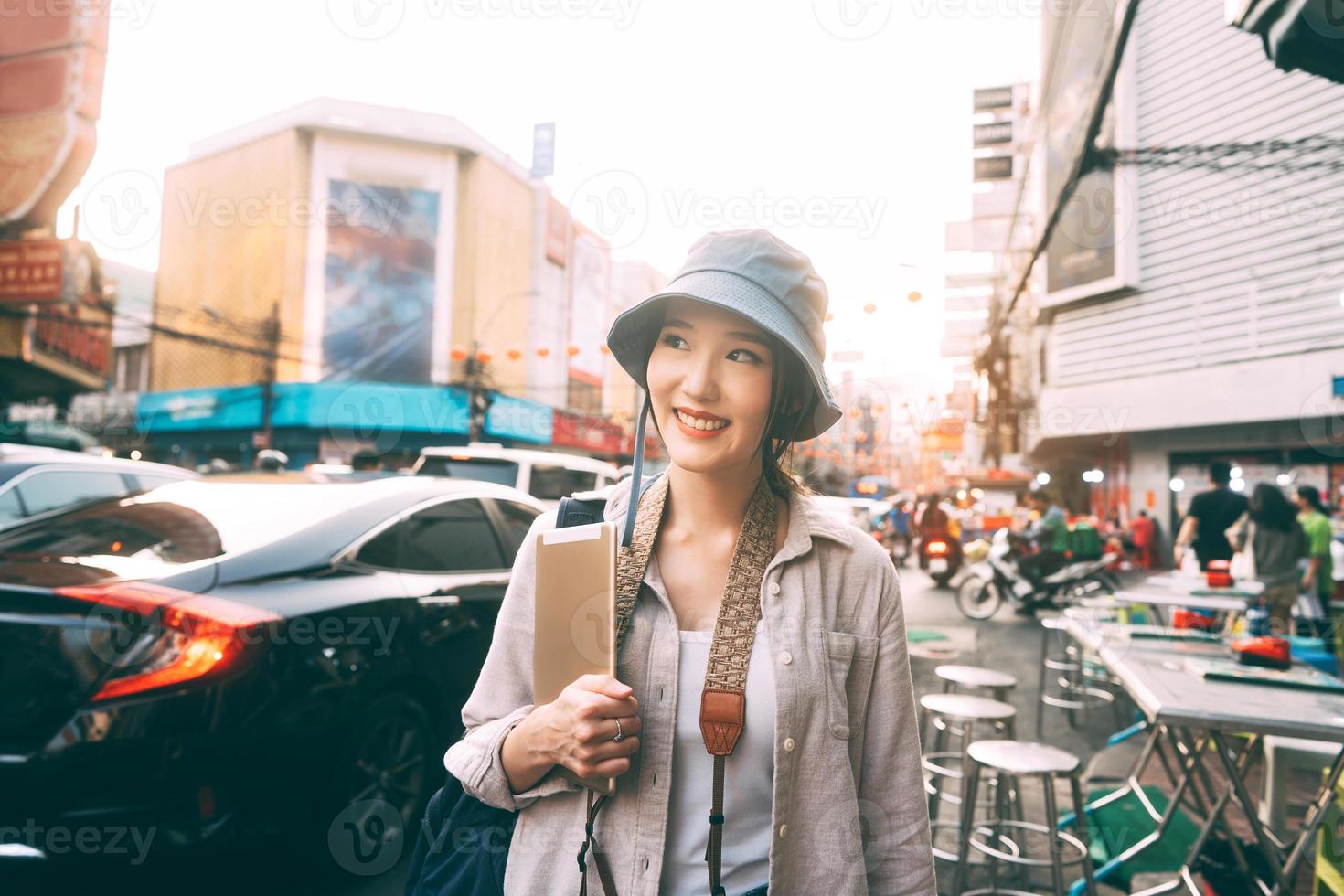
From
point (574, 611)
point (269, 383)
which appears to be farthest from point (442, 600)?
point (269, 383)

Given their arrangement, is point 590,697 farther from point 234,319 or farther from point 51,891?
point 234,319

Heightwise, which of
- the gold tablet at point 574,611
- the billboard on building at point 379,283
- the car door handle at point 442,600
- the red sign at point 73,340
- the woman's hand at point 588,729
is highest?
the billboard on building at point 379,283

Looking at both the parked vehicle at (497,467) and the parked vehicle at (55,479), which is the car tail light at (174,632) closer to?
the parked vehicle at (55,479)

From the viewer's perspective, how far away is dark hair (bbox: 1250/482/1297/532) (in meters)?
7.16

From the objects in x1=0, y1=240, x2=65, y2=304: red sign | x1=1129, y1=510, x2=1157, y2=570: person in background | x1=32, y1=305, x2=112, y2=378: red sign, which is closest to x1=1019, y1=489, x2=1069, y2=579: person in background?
x1=1129, y1=510, x2=1157, y2=570: person in background

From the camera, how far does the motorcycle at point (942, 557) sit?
1395cm

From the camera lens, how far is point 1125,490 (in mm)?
17156

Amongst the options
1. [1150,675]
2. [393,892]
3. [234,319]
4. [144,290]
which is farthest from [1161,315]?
[144,290]

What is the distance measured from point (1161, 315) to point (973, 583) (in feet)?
26.6

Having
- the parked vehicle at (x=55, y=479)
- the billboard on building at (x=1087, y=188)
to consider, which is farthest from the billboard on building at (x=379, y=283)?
the parked vehicle at (x=55, y=479)

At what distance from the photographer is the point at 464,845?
134cm

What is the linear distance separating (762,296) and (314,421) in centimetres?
2323

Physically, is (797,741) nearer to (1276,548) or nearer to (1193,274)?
(1276,548)

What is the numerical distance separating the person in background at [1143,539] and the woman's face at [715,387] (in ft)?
55.0
